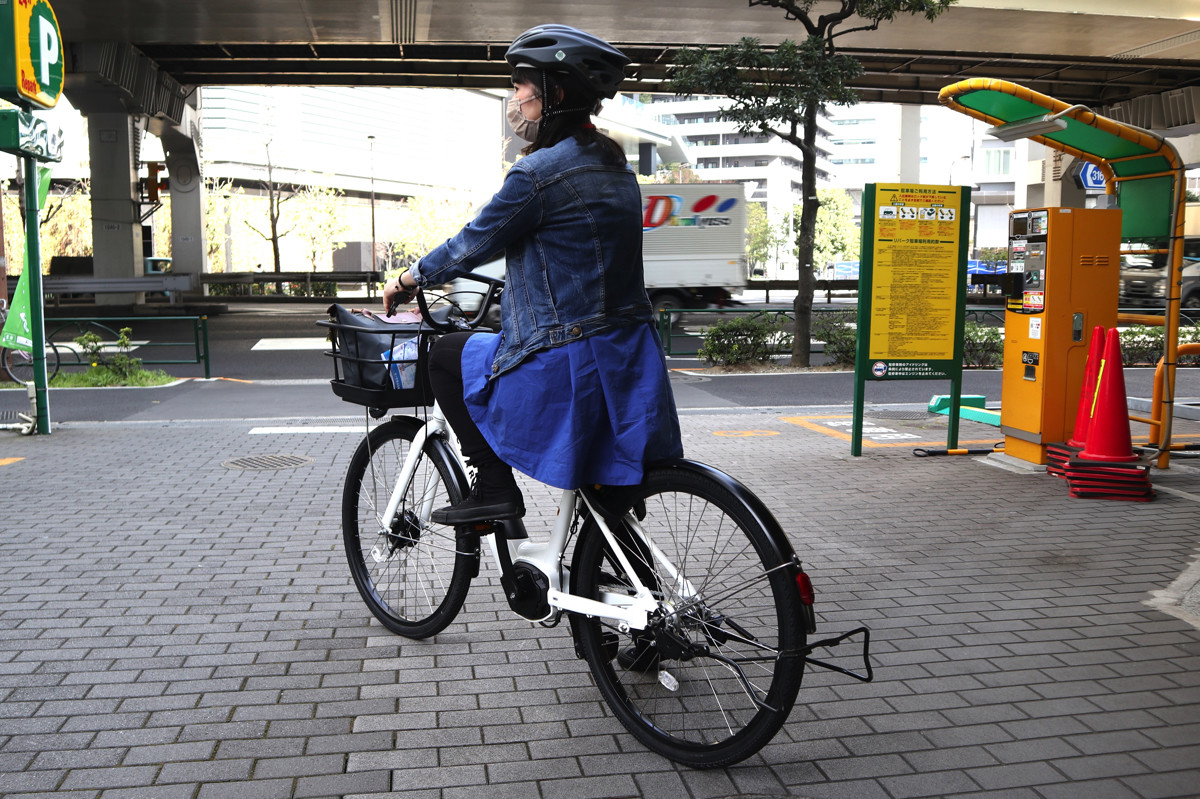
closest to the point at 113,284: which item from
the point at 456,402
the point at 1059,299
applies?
the point at 1059,299

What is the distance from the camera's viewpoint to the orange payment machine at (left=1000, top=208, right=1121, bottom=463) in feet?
23.1

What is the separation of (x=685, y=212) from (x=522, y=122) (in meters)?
23.6

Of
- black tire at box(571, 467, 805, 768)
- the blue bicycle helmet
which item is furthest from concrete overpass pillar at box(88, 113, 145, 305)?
black tire at box(571, 467, 805, 768)

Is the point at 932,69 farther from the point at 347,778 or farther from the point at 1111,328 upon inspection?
the point at 347,778

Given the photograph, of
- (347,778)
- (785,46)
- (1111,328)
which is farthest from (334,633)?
(785,46)

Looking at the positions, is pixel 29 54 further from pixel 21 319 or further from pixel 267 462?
pixel 267 462

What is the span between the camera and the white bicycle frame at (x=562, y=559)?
2.94 metres

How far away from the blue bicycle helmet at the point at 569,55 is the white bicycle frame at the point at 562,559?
1.20 meters

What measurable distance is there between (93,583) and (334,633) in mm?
1407

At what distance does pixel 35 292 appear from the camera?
8781mm

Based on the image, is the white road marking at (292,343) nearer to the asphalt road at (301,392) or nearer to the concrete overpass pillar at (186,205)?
the asphalt road at (301,392)

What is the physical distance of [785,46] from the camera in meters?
14.5

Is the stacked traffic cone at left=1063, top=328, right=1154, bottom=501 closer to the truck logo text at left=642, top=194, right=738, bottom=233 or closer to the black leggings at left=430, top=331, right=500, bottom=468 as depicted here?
the black leggings at left=430, top=331, right=500, bottom=468

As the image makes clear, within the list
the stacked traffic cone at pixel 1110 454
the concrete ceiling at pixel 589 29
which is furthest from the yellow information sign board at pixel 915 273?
the concrete ceiling at pixel 589 29
